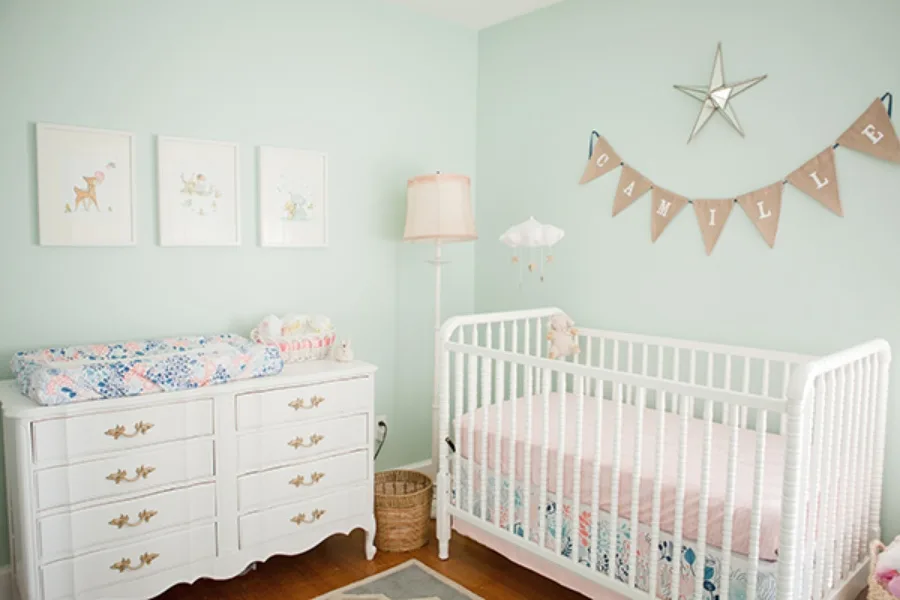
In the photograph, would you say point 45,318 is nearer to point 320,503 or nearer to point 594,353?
point 320,503

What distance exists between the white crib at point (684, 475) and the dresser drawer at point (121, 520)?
950 millimetres

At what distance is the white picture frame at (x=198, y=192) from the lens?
2.52 metres

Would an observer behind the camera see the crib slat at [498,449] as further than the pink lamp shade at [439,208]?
No

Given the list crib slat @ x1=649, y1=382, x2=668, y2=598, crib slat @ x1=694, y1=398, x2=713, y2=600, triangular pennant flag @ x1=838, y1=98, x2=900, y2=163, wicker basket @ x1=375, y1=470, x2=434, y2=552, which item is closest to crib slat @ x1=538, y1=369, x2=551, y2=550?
crib slat @ x1=649, y1=382, x2=668, y2=598

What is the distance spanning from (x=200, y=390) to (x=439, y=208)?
125 centimetres

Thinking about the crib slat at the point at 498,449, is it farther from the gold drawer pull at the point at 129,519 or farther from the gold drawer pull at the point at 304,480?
Answer: the gold drawer pull at the point at 129,519

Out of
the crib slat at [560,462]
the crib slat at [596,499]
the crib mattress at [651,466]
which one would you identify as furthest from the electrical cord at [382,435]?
the crib slat at [596,499]

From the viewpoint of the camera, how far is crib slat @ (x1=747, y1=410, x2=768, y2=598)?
1604mm

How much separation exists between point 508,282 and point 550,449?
1.37 metres

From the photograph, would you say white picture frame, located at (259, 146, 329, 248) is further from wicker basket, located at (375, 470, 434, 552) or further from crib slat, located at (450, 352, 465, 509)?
wicker basket, located at (375, 470, 434, 552)

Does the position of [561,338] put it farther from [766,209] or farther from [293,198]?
[293,198]

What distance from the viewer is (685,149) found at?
Result: 268cm

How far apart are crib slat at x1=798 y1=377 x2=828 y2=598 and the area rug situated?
44.1 inches

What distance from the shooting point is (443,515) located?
2.68 metres
